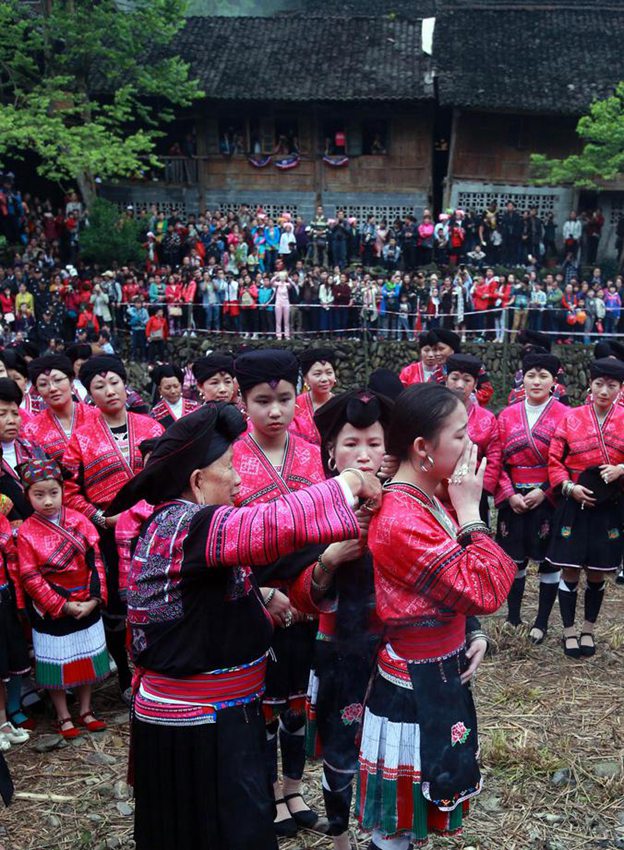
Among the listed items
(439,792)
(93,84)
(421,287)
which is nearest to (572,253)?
(421,287)

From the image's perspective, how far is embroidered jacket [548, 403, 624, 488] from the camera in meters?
5.71

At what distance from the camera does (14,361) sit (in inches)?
266

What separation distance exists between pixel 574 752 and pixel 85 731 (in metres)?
2.94

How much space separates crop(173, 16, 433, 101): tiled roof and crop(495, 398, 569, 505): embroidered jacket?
20978 millimetres

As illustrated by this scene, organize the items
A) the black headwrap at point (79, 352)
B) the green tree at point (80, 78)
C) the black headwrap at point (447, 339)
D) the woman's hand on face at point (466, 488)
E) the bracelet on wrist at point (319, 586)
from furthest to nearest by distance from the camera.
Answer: the green tree at point (80, 78) → the black headwrap at point (79, 352) → the black headwrap at point (447, 339) → the bracelet on wrist at point (319, 586) → the woman's hand on face at point (466, 488)

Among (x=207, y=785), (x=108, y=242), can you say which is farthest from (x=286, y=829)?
(x=108, y=242)

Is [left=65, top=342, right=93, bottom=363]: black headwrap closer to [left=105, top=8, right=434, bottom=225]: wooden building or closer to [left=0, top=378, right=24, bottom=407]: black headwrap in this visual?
[left=0, top=378, right=24, bottom=407]: black headwrap

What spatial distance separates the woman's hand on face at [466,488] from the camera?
2797 millimetres

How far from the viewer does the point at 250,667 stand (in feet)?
9.31

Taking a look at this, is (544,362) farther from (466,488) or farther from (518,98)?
(518,98)

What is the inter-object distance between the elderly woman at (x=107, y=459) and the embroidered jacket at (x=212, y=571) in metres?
2.57

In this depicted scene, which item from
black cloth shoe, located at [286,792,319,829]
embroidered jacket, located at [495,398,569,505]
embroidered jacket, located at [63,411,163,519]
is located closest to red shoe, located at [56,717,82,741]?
embroidered jacket, located at [63,411,163,519]

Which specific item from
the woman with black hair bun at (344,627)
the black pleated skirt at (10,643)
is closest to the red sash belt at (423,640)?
the woman with black hair bun at (344,627)

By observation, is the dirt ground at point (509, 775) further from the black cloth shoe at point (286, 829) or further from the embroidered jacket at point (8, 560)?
the embroidered jacket at point (8, 560)
